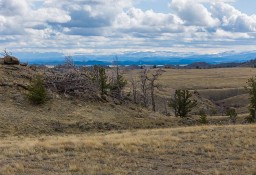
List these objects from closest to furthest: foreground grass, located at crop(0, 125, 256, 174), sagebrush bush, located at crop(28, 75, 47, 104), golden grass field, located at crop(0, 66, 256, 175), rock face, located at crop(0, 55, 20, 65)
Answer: foreground grass, located at crop(0, 125, 256, 174)
golden grass field, located at crop(0, 66, 256, 175)
sagebrush bush, located at crop(28, 75, 47, 104)
rock face, located at crop(0, 55, 20, 65)

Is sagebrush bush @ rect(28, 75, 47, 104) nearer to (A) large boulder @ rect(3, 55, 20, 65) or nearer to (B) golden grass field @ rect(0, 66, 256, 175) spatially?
(B) golden grass field @ rect(0, 66, 256, 175)

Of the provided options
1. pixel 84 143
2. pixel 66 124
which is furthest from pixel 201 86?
pixel 84 143

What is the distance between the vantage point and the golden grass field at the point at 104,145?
12898 millimetres

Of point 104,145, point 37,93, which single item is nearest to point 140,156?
point 104,145

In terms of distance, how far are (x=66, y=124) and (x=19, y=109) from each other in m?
4.02

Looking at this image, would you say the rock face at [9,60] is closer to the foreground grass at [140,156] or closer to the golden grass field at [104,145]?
the golden grass field at [104,145]

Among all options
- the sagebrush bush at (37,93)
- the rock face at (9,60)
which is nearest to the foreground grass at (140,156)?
→ the sagebrush bush at (37,93)

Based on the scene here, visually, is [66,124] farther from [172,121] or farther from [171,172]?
[171,172]

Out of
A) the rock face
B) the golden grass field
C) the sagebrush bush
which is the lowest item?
the golden grass field

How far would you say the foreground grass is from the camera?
12562 millimetres

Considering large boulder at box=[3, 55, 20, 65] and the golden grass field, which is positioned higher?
large boulder at box=[3, 55, 20, 65]

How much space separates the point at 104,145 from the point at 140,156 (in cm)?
279

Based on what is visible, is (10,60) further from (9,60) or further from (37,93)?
(37,93)

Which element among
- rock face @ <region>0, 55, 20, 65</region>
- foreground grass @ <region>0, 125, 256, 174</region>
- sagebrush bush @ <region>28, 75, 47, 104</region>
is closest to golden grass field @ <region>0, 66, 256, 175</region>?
foreground grass @ <region>0, 125, 256, 174</region>
